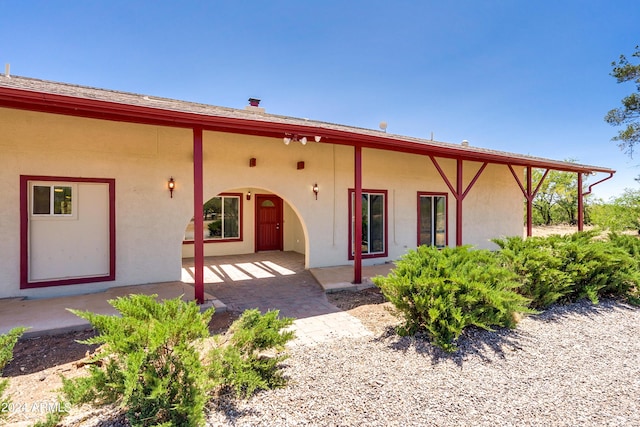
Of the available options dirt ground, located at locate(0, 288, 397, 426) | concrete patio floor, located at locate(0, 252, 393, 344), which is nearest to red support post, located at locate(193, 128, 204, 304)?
concrete patio floor, located at locate(0, 252, 393, 344)

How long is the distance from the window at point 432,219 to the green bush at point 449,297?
5315mm

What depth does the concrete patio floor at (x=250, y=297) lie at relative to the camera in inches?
171

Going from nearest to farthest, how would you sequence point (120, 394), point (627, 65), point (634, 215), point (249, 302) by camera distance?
1. point (120, 394)
2. point (249, 302)
3. point (627, 65)
4. point (634, 215)

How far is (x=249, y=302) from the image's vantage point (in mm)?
5680

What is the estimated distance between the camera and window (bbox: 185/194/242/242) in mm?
9844

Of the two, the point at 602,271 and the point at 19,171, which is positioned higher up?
the point at 19,171

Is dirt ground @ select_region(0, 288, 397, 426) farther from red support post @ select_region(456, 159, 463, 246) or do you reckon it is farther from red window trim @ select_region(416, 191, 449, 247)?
red window trim @ select_region(416, 191, 449, 247)

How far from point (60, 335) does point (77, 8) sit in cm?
771

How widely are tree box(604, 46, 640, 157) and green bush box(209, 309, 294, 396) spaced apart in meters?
18.4

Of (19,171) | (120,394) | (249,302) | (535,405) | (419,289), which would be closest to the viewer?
(120,394)

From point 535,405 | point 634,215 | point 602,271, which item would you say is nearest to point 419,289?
point 535,405

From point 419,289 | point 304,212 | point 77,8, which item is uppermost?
point 77,8

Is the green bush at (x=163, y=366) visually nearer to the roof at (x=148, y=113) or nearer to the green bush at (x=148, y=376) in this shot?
the green bush at (x=148, y=376)

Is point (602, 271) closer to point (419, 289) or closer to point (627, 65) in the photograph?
point (419, 289)
